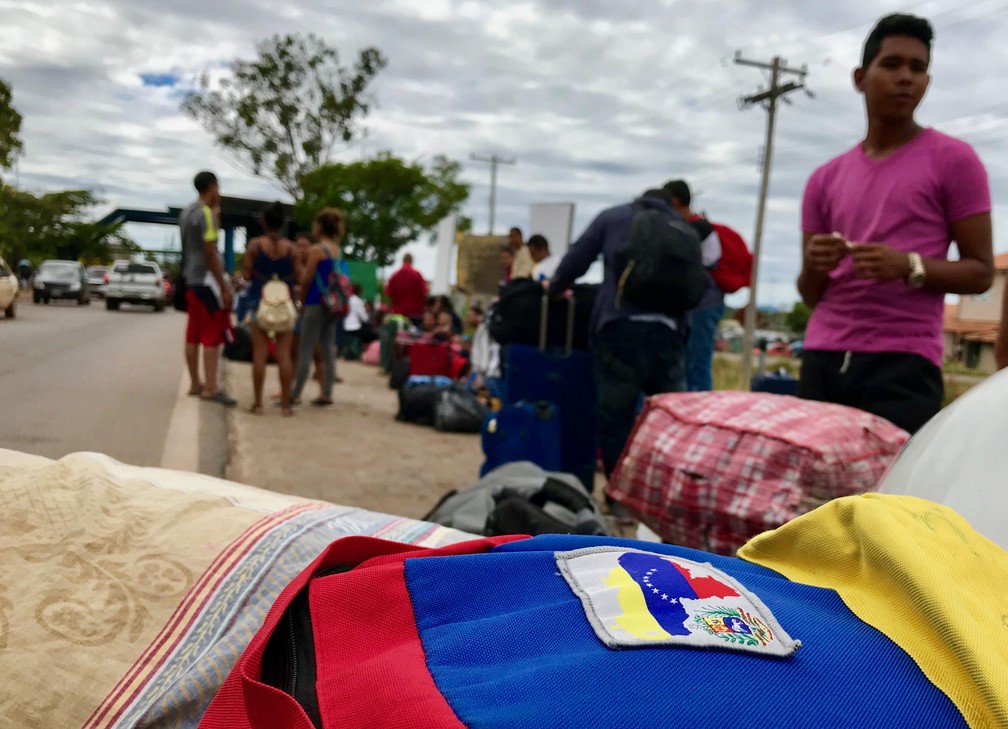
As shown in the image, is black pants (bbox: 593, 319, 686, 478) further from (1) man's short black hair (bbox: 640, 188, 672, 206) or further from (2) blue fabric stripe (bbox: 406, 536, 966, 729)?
(2) blue fabric stripe (bbox: 406, 536, 966, 729)

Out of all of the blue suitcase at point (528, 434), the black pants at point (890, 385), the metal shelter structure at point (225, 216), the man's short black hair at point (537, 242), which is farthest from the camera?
the man's short black hair at point (537, 242)

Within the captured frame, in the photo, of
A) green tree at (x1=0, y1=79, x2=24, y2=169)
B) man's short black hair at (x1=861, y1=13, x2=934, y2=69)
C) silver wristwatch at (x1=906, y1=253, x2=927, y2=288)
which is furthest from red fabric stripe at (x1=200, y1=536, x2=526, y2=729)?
man's short black hair at (x1=861, y1=13, x2=934, y2=69)

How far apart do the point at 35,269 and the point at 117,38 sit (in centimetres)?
50

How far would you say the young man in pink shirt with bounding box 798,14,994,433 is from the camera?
7.40 ft

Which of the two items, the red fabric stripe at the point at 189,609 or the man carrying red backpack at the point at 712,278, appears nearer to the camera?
the red fabric stripe at the point at 189,609

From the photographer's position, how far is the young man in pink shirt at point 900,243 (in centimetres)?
226

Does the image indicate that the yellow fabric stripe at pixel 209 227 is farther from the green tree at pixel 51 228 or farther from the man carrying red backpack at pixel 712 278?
the man carrying red backpack at pixel 712 278

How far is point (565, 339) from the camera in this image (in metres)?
4.71

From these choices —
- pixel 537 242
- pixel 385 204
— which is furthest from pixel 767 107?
pixel 537 242

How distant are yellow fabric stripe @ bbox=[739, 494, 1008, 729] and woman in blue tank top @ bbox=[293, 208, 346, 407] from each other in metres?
6.14

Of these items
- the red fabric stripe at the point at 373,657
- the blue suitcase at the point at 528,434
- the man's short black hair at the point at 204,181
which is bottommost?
the blue suitcase at the point at 528,434

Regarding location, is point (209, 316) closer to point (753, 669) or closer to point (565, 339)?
point (565, 339)

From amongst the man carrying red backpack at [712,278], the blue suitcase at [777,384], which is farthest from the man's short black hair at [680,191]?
the blue suitcase at [777,384]

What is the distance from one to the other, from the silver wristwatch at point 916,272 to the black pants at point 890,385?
197 mm
